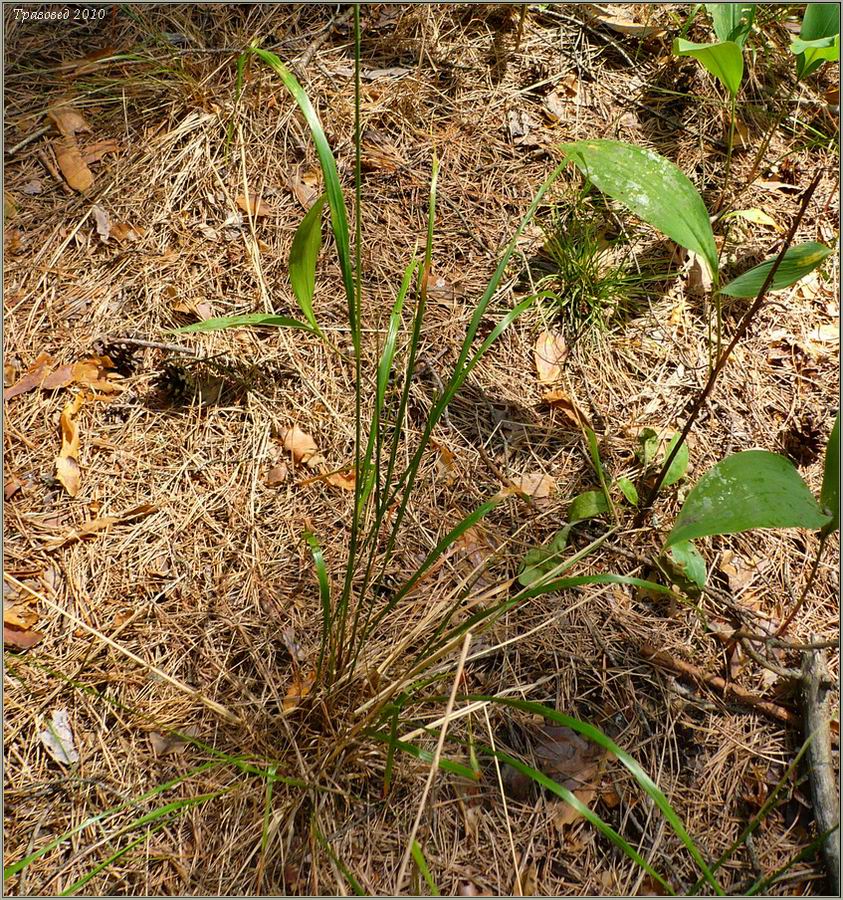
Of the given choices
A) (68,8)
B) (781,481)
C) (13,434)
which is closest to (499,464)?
(781,481)

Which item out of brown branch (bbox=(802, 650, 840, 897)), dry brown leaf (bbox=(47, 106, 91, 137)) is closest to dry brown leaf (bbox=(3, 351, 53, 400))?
dry brown leaf (bbox=(47, 106, 91, 137))

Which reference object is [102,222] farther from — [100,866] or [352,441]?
[100,866]

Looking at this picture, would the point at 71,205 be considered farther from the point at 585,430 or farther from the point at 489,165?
the point at 585,430

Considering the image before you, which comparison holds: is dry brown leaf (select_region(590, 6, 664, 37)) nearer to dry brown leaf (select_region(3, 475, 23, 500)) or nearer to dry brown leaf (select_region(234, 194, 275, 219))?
dry brown leaf (select_region(234, 194, 275, 219))

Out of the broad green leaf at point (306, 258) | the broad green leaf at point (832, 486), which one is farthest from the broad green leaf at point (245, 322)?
the broad green leaf at point (832, 486)

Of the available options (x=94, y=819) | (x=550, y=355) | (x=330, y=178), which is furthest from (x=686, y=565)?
(x=94, y=819)

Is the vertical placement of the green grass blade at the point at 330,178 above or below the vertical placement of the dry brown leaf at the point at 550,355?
above

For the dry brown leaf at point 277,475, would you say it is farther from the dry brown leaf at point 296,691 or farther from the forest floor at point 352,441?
the dry brown leaf at point 296,691
